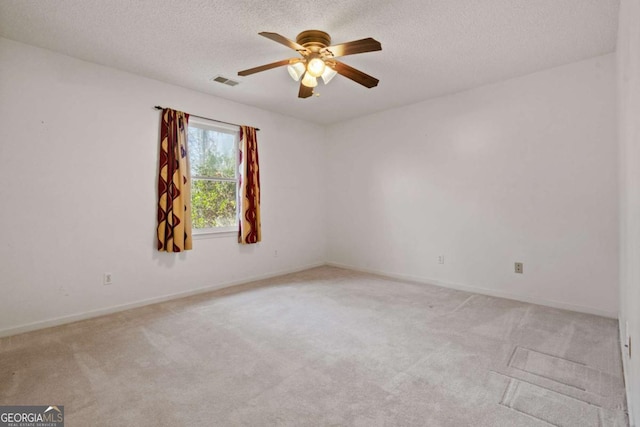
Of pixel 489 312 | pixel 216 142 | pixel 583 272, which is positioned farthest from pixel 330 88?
pixel 583 272

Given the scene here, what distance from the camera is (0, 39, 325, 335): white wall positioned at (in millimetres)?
2688

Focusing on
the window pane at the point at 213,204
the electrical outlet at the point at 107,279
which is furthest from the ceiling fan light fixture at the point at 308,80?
the electrical outlet at the point at 107,279

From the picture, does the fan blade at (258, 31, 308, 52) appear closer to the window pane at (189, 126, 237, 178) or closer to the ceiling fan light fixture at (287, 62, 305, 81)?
the ceiling fan light fixture at (287, 62, 305, 81)

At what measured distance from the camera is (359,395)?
1782 millimetres

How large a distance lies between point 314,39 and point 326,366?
2493mm

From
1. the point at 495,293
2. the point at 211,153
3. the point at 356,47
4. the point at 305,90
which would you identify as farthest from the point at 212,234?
the point at 495,293

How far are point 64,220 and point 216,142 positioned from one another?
1.97 meters

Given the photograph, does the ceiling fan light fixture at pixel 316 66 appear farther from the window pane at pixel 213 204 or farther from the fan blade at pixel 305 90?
the window pane at pixel 213 204

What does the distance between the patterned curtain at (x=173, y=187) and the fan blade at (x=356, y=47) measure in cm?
219

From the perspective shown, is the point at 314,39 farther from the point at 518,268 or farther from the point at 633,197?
the point at 518,268

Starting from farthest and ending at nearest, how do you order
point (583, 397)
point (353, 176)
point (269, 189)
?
1. point (353, 176)
2. point (269, 189)
3. point (583, 397)

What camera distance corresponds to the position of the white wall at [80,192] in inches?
106

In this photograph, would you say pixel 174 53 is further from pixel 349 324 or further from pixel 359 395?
pixel 359 395

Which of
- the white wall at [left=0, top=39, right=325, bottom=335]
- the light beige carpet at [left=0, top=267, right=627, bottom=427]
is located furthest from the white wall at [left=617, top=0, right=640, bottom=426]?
the white wall at [left=0, top=39, right=325, bottom=335]
